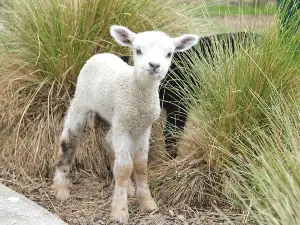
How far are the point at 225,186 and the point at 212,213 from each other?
20 cm

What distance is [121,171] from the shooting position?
433 centimetres

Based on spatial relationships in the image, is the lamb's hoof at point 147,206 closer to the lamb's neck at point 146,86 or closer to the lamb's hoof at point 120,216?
the lamb's hoof at point 120,216

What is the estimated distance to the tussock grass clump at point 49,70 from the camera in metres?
5.20

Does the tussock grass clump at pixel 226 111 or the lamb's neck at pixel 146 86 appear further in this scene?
the tussock grass clump at pixel 226 111

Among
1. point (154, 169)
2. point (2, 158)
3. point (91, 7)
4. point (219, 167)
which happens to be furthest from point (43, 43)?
point (219, 167)

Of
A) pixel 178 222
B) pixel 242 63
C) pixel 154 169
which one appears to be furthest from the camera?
pixel 154 169

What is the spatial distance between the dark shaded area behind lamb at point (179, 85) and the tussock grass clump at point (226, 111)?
0.16 m

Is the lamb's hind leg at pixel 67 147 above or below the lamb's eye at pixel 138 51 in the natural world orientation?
below

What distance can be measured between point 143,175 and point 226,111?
723mm

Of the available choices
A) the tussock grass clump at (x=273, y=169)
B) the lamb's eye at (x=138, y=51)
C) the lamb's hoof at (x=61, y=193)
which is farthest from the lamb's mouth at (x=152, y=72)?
the lamb's hoof at (x=61, y=193)

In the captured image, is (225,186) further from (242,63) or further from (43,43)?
(43,43)

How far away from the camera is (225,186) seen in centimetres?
439

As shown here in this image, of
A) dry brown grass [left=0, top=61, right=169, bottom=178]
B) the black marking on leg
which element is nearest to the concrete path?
the black marking on leg

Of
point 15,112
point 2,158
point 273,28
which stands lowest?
point 2,158
